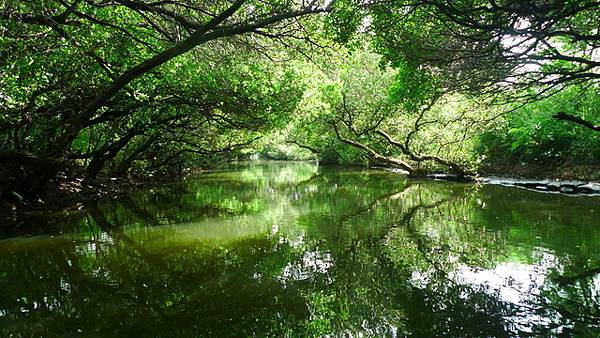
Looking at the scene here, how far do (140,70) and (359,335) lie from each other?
18.8 feet

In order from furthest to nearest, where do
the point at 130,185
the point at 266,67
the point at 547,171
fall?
the point at 130,185, the point at 547,171, the point at 266,67

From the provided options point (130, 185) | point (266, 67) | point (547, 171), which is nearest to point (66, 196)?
point (130, 185)

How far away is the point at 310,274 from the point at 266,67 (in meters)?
8.28

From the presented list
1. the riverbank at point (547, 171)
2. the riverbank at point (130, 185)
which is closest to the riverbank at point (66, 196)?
the riverbank at point (130, 185)

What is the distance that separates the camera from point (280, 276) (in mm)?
6414

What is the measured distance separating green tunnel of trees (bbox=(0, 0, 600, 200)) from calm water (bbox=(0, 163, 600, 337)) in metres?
2.60

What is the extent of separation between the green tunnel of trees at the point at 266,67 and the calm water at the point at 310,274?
260 cm

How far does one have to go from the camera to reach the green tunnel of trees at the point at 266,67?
22.7ft

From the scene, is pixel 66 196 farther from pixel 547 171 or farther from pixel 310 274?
pixel 547 171

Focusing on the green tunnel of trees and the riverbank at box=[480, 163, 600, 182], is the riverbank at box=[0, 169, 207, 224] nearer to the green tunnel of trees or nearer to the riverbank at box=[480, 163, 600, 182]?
the green tunnel of trees

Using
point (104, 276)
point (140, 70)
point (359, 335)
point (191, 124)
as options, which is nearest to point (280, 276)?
point (359, 335)

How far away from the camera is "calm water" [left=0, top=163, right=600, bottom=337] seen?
185 inches

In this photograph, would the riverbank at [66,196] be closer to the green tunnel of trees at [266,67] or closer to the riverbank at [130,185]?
the riverbank at [130,185]

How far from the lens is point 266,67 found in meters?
13.1
